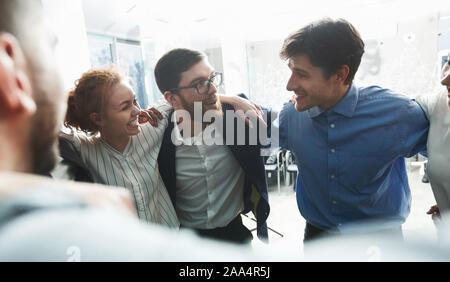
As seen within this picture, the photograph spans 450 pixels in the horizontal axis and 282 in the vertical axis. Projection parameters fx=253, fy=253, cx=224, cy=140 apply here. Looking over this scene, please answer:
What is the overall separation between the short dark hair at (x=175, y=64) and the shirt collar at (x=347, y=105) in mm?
496

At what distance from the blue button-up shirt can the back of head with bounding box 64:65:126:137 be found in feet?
2.01

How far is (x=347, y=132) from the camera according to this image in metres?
0.76

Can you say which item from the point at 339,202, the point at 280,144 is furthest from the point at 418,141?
the point at 280,144

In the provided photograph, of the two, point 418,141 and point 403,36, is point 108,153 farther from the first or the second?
point 403,36

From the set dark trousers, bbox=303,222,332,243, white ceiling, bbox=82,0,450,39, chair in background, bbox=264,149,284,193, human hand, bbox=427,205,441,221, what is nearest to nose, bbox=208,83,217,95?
dark trousers, bbox=303,222,332,243

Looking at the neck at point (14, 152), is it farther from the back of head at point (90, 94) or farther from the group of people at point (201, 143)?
the back of head at point (90, 94)

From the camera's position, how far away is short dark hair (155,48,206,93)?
965 mm

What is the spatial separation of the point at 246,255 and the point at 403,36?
437 cm

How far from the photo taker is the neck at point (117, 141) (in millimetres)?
745

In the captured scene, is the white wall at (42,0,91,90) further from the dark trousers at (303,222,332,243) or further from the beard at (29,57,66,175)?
the dark trousers at (303,222,332,243)

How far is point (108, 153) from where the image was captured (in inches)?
28.3

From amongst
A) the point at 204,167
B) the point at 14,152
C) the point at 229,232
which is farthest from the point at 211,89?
the point at 14,152

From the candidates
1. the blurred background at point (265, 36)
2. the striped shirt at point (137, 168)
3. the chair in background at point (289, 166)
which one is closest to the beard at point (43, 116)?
the striped shirt at point (137, 168)
